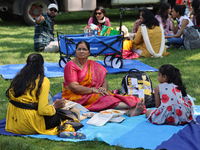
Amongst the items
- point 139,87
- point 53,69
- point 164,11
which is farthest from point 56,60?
point 164,11

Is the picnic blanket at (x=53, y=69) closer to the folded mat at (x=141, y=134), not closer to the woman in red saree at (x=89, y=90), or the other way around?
the woman in red saree at (x=89, y=90)

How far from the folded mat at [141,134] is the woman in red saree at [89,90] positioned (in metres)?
0.34

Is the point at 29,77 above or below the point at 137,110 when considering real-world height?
above

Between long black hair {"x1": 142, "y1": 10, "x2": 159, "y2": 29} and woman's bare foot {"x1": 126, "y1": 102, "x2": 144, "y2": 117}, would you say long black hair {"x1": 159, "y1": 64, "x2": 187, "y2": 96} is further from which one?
long black hair {"x1": 142, "y1": 10, "x2": 159, "y2": 29}

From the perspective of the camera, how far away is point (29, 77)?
329cm

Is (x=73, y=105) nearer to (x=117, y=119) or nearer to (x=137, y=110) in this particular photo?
(x=117, y=119)

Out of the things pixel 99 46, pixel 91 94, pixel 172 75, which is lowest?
pixel 91 94

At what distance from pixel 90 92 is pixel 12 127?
1.31 metres

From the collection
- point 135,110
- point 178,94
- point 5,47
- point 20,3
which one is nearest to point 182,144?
point 178,94

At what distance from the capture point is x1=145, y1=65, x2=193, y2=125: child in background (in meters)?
3.72

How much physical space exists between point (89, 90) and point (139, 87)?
85 centimetres

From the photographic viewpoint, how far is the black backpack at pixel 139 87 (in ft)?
15.0

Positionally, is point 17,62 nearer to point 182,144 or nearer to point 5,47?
point 5,47

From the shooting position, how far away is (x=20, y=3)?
39.6 feet
